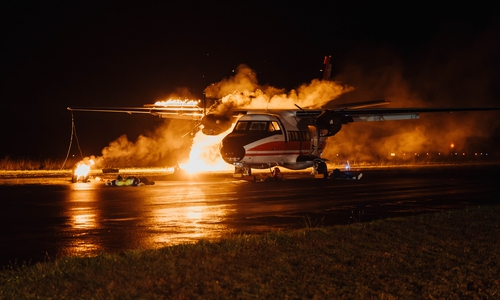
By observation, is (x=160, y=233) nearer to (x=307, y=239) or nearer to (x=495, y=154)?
(x=307, y=239)

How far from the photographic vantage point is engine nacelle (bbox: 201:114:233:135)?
118 feet

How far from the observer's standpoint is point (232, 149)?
103 ft

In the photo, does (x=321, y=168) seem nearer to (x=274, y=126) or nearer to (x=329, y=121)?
(x=329, y=121)

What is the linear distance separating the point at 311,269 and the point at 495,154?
6839 cm

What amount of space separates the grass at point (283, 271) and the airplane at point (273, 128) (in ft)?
62.5

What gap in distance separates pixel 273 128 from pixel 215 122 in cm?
392

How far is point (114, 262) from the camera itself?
10.0 metres

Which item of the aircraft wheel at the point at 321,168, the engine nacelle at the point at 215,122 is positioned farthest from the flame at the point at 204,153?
the aircraft wheel at the point at 321,168

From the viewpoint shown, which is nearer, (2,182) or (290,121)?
(2,182)

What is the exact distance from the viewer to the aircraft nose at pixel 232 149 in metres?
31.3

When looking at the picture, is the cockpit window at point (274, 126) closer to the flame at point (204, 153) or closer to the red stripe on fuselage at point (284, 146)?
the red stripe on fuselage at point (284, 146)

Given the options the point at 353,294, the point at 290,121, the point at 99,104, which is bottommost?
the point at 353,294

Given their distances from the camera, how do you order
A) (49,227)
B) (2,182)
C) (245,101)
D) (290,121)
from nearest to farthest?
(49,227), (2,182), (290,121), (245,101)

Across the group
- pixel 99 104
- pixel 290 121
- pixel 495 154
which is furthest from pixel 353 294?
pixel 99 104
